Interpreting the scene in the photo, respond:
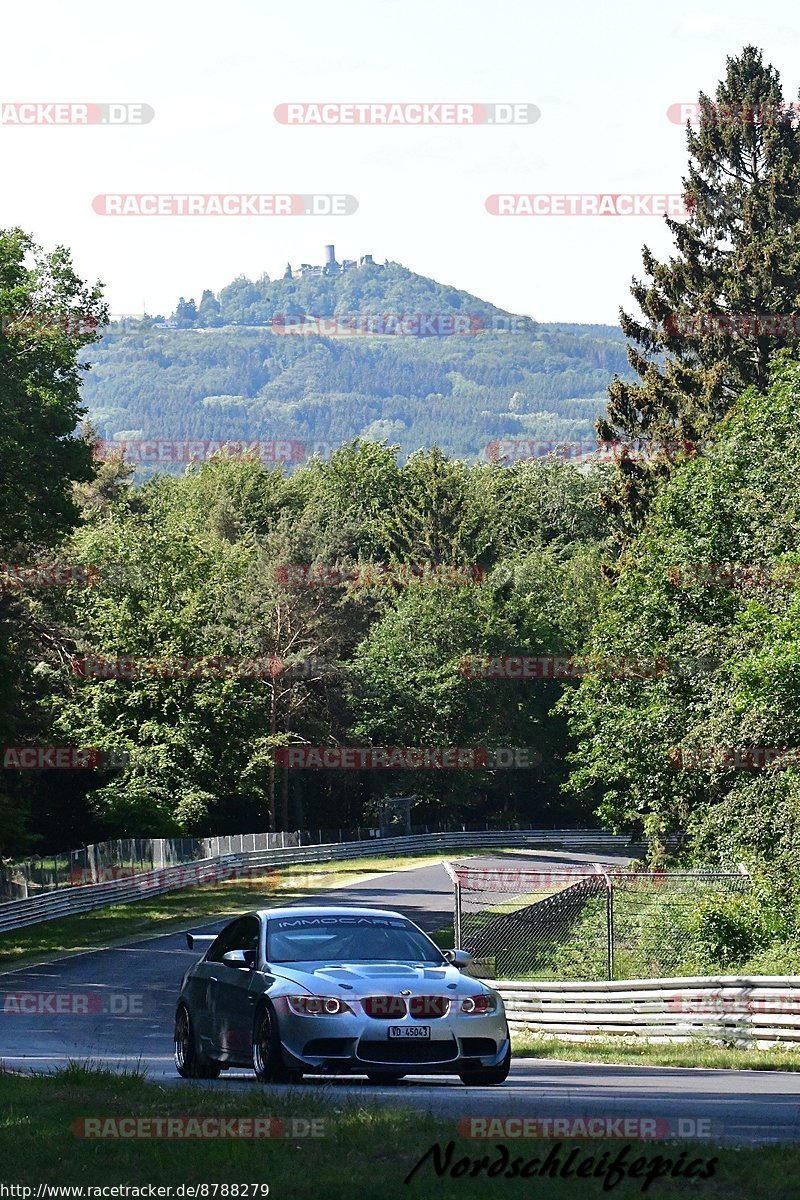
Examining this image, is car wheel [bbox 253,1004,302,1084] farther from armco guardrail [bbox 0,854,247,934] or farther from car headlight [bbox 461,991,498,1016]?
armco guardrail [bbox 0,854,247,934]

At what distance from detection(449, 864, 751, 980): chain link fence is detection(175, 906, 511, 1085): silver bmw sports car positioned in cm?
868

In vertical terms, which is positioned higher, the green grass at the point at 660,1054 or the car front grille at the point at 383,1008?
the car front grille at the point at 383,1008

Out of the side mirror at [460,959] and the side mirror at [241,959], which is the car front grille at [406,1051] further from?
the side mirror at [241,959]

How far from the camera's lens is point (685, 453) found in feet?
156

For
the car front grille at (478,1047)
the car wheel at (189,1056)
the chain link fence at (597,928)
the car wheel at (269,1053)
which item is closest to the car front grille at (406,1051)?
the car front grille at (478,1047)

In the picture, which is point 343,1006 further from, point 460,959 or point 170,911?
point 170,911

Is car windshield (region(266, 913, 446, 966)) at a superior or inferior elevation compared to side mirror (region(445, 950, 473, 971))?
superior

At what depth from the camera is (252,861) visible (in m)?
63.0

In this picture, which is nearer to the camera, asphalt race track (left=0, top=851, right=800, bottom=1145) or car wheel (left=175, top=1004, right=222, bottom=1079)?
asphalt race track (left=0, top=851, right=800, bottom=1145)

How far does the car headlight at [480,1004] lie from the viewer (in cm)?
1218

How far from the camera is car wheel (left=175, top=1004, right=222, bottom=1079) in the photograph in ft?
44.8

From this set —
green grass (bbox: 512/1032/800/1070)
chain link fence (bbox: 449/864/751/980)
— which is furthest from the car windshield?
chain link fence (bbox: 449/864/751/980)

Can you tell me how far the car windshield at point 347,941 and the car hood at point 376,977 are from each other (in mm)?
227

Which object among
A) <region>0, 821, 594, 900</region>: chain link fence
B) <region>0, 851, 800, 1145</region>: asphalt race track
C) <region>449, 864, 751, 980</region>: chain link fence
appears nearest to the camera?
<region>0, 851, 800, 1145</region>: asphalt race track
